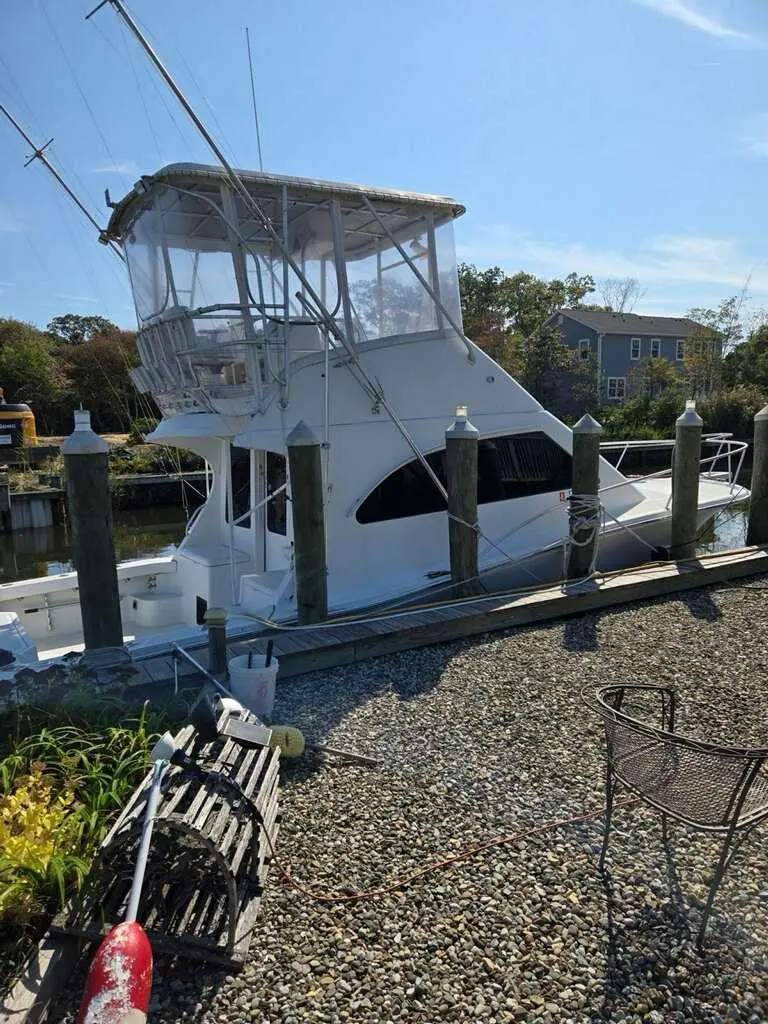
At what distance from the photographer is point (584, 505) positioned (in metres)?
7.84

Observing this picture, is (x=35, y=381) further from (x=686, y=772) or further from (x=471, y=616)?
(x=686, y=772)

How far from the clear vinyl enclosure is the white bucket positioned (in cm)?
315

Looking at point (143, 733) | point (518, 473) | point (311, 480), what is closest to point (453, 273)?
point (518, 473)

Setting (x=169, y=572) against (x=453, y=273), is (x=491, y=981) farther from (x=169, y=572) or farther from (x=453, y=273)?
(x=453, y=273)

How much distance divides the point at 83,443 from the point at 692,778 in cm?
445

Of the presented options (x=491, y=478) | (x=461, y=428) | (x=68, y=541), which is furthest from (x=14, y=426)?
(x=461, y=428)

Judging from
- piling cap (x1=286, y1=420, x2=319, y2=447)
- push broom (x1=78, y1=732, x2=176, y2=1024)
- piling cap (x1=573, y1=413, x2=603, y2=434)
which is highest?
piling cap (x1=286, y1=420, x2=319, y2=447)

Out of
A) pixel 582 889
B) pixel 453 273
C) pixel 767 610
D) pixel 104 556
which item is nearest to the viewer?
pixel 582 889

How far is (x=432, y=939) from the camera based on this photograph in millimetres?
2898

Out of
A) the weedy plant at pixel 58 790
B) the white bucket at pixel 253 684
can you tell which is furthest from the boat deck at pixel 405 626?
the weedy plant at pixel 58 790

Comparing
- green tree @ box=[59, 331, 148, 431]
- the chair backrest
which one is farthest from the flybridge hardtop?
green tree @ box=[59, 331, 148, 431]

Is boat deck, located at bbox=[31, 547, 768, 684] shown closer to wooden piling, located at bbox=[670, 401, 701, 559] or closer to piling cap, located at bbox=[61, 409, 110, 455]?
wooden piling, located at bbox=[670, 401, 701, 559]

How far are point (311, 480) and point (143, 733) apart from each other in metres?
2.86

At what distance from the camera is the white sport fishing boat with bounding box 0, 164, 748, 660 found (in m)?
7.00
